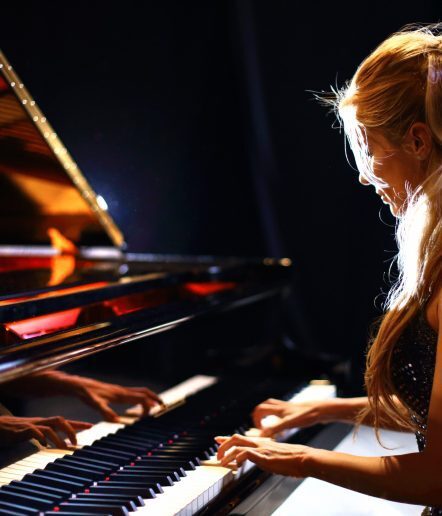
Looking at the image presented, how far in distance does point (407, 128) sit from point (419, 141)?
0.12ft

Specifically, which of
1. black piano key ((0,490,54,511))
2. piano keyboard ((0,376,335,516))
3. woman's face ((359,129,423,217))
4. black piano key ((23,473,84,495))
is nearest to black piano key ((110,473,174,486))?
piano keyboard ((0,376,335,516))

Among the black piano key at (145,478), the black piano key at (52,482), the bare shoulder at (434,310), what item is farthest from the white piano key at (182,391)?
the bare shoulder at (434,310)

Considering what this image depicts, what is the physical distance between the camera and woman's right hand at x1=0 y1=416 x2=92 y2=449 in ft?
4.66

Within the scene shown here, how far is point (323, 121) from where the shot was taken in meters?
4.02

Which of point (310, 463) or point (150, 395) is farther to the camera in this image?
point (150, 395)

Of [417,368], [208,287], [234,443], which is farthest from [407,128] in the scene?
[208,287]

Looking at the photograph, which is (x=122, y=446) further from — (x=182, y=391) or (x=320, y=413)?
(x=320, y=413)

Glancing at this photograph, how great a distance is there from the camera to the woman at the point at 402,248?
1.39 meters

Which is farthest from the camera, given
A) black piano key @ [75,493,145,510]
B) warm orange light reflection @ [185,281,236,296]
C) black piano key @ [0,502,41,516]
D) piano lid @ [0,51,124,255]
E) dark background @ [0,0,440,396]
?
dark background @ [0,0,440,396]

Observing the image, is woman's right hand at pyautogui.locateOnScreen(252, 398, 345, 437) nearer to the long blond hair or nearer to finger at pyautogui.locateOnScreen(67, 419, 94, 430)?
the long blond hair

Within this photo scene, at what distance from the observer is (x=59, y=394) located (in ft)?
5.19

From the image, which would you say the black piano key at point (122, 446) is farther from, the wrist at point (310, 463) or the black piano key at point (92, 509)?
the wrist at point (310, 463)

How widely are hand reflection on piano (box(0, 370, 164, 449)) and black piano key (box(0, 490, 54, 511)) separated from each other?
4.7 inches

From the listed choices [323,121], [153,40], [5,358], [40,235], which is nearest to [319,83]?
[323,121]
